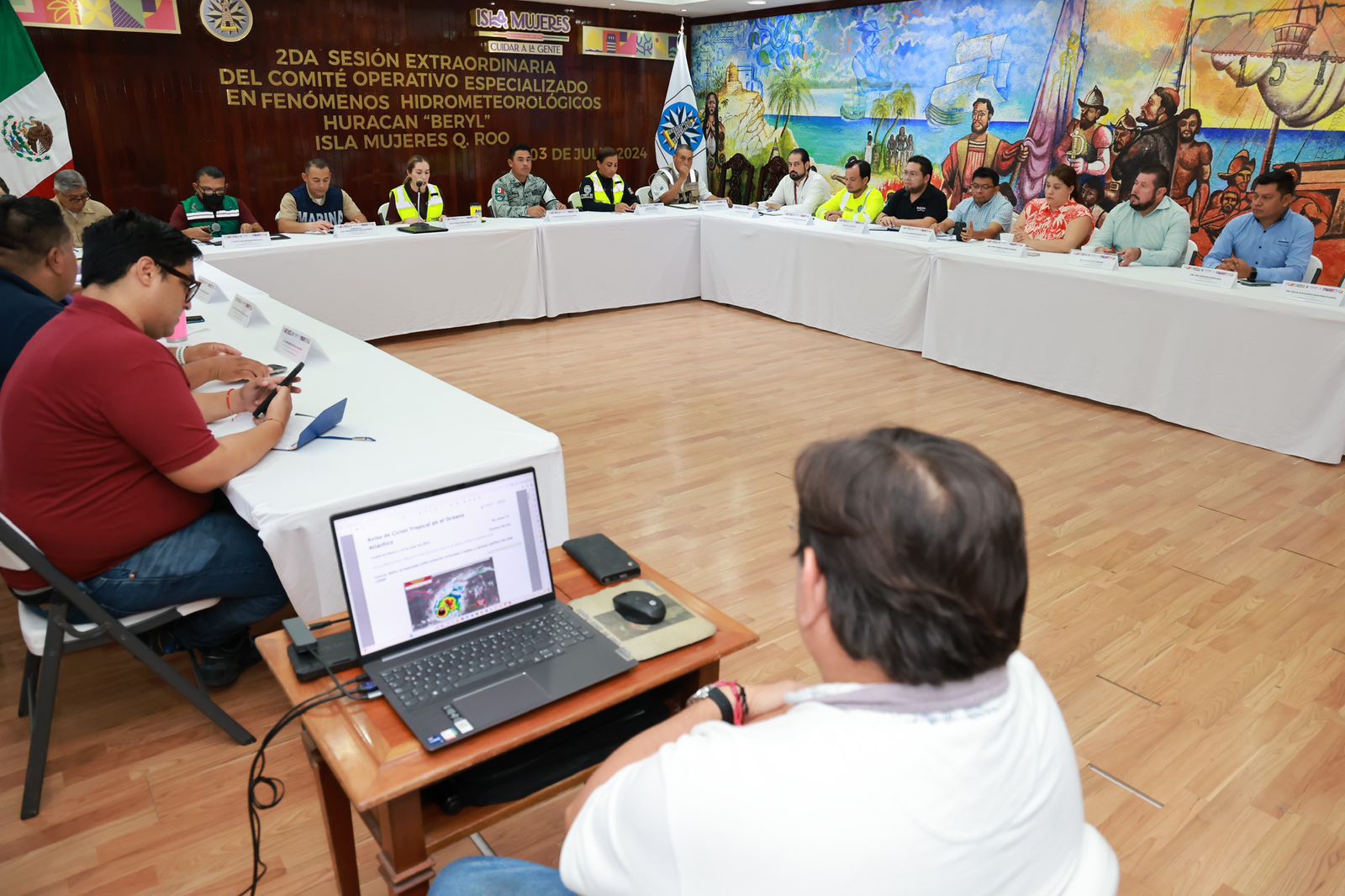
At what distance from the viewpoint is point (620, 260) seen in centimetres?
628

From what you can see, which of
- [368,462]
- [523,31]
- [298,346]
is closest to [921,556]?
[368,462]

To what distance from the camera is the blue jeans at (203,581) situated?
5.98 ft

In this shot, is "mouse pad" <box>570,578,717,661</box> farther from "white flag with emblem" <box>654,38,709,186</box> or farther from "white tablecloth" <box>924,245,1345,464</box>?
"white flag with emblem" <box>654,38,709,186</box>

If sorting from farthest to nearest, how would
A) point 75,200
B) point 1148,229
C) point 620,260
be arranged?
point 620,260 → point 75,200 → point 1148,229

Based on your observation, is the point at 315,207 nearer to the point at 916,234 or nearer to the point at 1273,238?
the point at 916,234

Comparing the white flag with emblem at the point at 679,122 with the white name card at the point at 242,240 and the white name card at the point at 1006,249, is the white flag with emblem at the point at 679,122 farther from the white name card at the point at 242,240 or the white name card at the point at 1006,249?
the white name card at the point at 242,240

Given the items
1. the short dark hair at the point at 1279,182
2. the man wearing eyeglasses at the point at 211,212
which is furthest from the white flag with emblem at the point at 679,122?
the short dark hair at the point at 1279,182

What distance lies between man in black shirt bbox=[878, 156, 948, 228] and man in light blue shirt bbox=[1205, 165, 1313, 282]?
1868 millimetres

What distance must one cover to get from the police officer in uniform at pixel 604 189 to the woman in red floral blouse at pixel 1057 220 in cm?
287

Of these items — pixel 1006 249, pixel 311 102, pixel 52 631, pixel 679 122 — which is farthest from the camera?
pixel 679 122

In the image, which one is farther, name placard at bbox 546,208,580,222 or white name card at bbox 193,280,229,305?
name placard at bbox 546,208,580,222

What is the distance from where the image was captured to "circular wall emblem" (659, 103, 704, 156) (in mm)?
7766

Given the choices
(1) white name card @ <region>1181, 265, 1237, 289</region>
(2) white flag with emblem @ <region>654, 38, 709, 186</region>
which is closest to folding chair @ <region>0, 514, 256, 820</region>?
(1) white name card @ <region>1181, 265, 1237, 289</region>

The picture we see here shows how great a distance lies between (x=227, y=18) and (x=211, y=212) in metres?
2.09
